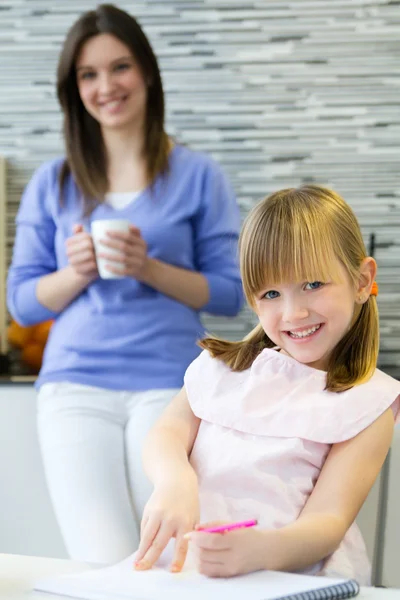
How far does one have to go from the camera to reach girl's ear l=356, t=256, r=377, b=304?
121 centimetres

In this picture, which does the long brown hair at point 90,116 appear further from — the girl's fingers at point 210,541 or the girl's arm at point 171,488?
the girl's fingers at point 210,541

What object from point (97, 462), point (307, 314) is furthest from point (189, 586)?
point (97, 462)

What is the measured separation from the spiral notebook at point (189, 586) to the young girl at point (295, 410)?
0.12 meters

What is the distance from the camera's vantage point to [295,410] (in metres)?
1.14

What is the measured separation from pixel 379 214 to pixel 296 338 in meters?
1.45

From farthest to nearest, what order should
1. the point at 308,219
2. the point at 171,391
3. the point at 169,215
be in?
the point at 169,215 < the point at 171,391 < the point at 308,219

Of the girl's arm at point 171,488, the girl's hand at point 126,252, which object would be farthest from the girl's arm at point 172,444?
the girl's hand at point 126,252

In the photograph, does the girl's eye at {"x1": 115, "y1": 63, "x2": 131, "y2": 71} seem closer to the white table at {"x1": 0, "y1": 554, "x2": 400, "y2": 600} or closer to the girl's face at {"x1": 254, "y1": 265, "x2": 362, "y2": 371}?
the girl's face at {"x1": 254, "y1": 265, "x2": 362, "y2": 371}

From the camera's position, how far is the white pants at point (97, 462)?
4.90 feet

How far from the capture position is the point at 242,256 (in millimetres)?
1190

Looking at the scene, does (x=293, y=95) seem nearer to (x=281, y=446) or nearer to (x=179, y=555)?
(x=281, y=446)

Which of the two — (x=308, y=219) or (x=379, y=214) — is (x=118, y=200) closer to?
(x=308, y=219)

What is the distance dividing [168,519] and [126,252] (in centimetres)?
76

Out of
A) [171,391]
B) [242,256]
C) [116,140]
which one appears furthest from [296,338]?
[116,140]
